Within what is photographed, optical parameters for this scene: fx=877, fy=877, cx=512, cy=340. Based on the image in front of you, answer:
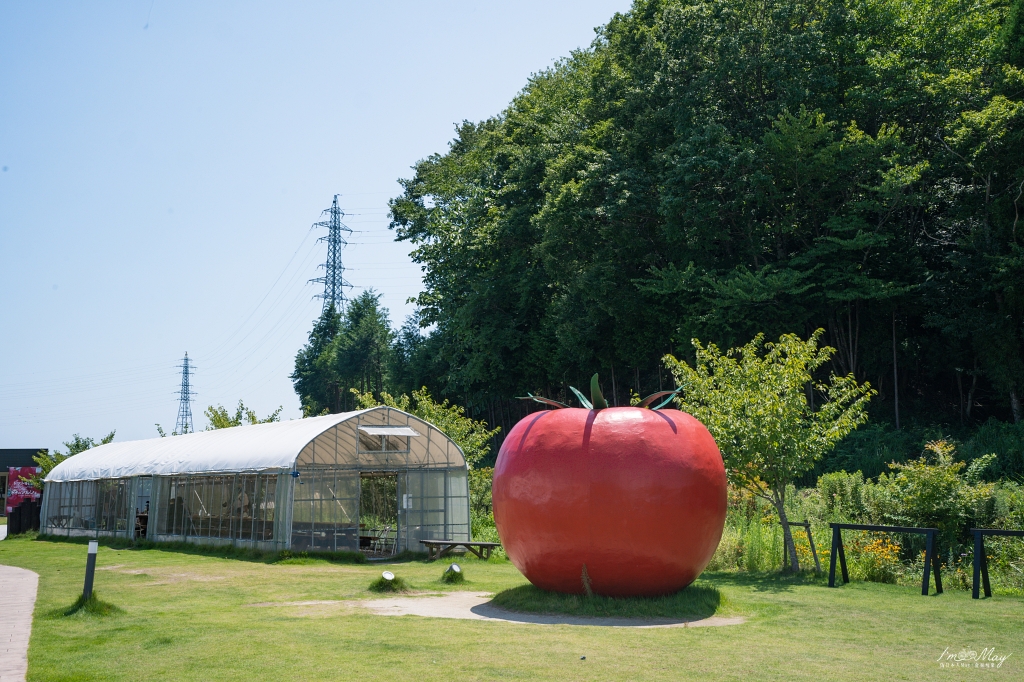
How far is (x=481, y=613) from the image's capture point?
40.7 feet

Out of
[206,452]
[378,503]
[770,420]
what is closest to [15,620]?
[770,420]

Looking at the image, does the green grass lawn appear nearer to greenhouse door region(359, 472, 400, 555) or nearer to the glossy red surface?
the glossy red surface

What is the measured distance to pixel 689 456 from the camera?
475 inches

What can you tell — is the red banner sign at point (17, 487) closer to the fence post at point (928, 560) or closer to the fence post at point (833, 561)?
the fence post at point (833, 561)

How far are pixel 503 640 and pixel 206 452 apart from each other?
20635 mm

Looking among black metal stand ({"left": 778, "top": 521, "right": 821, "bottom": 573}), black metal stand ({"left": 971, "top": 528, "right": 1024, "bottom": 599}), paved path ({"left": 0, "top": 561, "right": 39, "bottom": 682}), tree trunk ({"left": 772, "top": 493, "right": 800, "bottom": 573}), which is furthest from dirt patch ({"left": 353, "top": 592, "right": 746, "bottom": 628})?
tree trunk ({"left": 772, "top": 493, "right": 800, "bottom": 573})

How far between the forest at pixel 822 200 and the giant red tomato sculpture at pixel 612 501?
1711cm

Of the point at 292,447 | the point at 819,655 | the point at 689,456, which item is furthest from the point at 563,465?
the point at 292,447

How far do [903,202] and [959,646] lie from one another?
22.8 meters

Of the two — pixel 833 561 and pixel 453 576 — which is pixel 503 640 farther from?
pixel 833 561

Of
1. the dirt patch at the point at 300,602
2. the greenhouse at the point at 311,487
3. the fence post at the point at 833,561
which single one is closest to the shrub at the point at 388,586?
the dirt patch at the point at 300,602

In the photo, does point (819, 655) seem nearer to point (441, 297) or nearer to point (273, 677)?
point (273, 677)

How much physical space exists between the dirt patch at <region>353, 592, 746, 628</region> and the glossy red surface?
735mm

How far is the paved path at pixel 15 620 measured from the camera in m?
8.84
